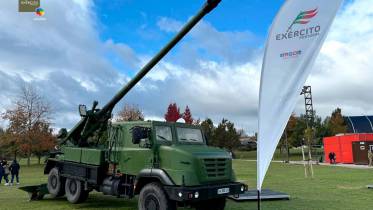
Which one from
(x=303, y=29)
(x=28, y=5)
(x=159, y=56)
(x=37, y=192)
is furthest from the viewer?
(x=28, y=5)

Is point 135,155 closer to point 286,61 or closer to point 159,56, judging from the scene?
point 159,56

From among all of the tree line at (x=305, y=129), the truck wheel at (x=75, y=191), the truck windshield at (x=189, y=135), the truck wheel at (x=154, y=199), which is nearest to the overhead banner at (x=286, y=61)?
the truck wheel at (x=154, y=199)

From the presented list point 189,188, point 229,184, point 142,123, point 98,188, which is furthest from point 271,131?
point 98,188

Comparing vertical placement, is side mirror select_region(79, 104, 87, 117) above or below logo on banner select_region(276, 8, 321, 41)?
below

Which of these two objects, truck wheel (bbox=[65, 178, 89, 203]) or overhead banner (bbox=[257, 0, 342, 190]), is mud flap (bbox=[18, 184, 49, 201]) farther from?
overhead banner (bbox=[257, 0, 342, 190])

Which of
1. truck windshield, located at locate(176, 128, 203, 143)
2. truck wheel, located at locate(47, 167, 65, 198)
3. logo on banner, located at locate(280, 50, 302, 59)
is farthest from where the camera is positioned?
truck wheel, located at locate(47, 167, 65, 198)

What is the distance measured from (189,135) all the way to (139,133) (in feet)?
5.10

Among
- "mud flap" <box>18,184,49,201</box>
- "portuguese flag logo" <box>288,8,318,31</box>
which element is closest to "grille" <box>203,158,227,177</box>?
"portuguese flag logo" <box>288,8,318,31</box>

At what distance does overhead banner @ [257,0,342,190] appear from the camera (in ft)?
20.7

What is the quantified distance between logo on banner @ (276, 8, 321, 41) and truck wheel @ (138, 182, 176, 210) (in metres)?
4.98

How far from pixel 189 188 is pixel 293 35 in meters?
4.55

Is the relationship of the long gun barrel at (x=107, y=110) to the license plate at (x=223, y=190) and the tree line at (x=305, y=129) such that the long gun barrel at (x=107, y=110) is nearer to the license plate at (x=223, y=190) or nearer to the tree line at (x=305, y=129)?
the license plate at (x=223, y=190)

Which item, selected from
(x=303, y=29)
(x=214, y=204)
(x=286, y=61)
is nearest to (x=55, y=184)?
(x=214, y=204)

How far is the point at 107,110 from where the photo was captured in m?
14.0
